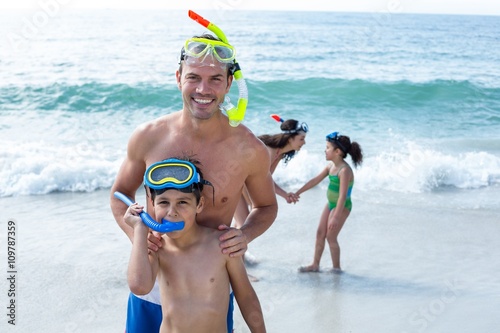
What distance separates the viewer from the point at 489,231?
7.04m

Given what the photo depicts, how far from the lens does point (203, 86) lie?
2672mm

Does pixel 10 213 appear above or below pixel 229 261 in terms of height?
below

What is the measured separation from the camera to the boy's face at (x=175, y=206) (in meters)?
2.60

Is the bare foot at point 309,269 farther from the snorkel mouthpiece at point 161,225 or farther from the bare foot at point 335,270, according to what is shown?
the snorkel mouthpiece at point 161,225

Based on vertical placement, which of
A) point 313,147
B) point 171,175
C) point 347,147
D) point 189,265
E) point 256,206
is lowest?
point 313,147

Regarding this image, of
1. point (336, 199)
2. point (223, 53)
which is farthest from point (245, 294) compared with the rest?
point (336, 199)

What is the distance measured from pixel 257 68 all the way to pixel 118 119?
23.2 ft

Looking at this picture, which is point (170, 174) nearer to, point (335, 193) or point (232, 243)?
point (232, 243)

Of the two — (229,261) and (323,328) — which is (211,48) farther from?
(323,328)

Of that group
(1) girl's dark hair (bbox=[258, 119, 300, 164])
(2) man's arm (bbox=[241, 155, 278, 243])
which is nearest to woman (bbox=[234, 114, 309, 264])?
(1) girl's dark hair (bbox=[258, 119, 300, 164])

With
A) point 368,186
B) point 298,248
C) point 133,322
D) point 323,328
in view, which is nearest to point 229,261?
point 133,322

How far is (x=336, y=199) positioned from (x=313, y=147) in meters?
5.55

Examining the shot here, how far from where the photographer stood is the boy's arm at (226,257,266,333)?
2775mm

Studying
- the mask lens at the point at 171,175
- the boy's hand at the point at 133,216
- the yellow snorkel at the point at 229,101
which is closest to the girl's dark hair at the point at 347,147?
the yellow snorkel at the point at 229,101
